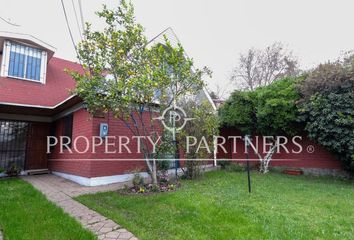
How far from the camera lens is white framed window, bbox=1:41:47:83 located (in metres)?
9.52

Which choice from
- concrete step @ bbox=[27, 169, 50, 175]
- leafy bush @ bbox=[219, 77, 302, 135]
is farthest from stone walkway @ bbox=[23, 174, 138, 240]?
leafy bush @ bbox=[219, 77, 302, 135]

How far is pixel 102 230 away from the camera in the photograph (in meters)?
3.40

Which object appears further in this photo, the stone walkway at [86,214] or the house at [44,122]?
the house at [44,122]

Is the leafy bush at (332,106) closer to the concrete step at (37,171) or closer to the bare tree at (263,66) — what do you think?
the bare tree at (263,66)

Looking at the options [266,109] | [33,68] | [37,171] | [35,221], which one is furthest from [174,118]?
[33,68]

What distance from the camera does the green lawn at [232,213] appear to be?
3.24m

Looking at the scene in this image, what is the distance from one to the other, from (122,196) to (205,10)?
772 cm

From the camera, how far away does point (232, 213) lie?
12.9ft

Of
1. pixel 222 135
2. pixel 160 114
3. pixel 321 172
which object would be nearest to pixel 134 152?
pixel 160 114

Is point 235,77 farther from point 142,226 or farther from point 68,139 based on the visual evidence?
point 142,226

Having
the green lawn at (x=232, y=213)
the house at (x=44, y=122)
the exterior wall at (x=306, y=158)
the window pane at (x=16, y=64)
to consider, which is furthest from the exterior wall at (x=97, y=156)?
the exterior wall at (x=306, y=158)

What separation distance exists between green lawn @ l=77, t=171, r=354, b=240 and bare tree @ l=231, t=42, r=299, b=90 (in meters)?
15.2

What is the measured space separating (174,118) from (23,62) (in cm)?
820

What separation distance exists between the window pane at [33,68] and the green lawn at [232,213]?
772cm
